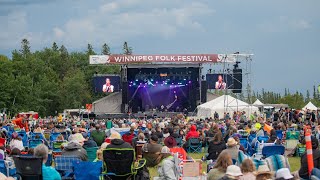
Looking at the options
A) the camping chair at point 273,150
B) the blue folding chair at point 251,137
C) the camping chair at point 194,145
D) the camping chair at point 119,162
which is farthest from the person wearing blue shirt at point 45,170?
the camping chair at point 194,145

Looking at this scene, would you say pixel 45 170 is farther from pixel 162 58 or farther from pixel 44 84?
pixel 44 84

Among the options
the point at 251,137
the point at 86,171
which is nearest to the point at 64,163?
the point at 86,171

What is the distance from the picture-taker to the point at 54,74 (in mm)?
94750

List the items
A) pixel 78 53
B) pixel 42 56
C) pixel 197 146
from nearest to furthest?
pixel 197 146 → pixel 42 56 → pixel 78 53

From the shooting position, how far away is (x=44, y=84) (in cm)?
8675

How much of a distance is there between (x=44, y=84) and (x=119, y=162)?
76.4 metres

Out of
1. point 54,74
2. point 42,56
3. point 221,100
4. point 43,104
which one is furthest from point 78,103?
point 221,100

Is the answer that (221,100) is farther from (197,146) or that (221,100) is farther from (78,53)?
(78,53)

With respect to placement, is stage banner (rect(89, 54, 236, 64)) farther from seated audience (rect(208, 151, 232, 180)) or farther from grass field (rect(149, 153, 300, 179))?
seated audience (rect(208, 151, 232, 180))

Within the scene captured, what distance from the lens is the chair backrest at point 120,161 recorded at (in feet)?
37.7

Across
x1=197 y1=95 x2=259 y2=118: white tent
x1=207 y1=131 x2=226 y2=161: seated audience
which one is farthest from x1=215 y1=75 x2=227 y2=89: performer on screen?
x1=207 y1=131 x2=226 y2=161: seated audience

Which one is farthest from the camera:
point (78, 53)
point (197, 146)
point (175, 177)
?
point (78, 53)

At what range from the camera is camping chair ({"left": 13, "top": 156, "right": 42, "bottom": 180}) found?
9789 millimetres

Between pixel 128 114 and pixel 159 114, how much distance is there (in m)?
1.99
